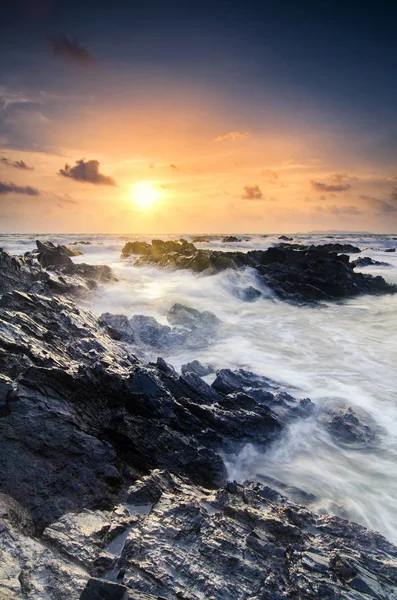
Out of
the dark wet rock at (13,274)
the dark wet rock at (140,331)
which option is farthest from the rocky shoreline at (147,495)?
the dark wet rock at (140,331)

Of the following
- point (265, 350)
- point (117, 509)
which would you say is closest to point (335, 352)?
point (265, 350)

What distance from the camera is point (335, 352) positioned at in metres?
13.7

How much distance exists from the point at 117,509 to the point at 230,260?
81.3 ft

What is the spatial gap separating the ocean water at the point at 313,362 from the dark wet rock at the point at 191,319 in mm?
683

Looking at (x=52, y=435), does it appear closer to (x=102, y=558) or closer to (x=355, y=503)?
(x=102, y=558)

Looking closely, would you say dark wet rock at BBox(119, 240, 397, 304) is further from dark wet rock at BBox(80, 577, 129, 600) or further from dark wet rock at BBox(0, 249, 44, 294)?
dark wet rock at BBox(80, 577, 129, 600)

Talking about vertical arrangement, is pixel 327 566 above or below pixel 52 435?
below

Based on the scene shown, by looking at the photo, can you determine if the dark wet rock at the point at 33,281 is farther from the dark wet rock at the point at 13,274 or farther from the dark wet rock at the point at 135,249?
the dark wet rock at the point at 135,249

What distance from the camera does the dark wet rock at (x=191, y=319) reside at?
15.5m

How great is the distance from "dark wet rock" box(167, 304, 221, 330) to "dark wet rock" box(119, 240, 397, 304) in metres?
9.20

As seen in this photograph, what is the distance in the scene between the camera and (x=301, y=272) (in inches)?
1031

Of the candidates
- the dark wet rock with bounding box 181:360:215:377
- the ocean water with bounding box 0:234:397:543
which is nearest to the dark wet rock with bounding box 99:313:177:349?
the ocean water with bounding box 0:234:397:543

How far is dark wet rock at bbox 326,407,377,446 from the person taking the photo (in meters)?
7.91

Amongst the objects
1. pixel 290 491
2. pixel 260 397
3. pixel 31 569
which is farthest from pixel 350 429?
pixel 31 569
